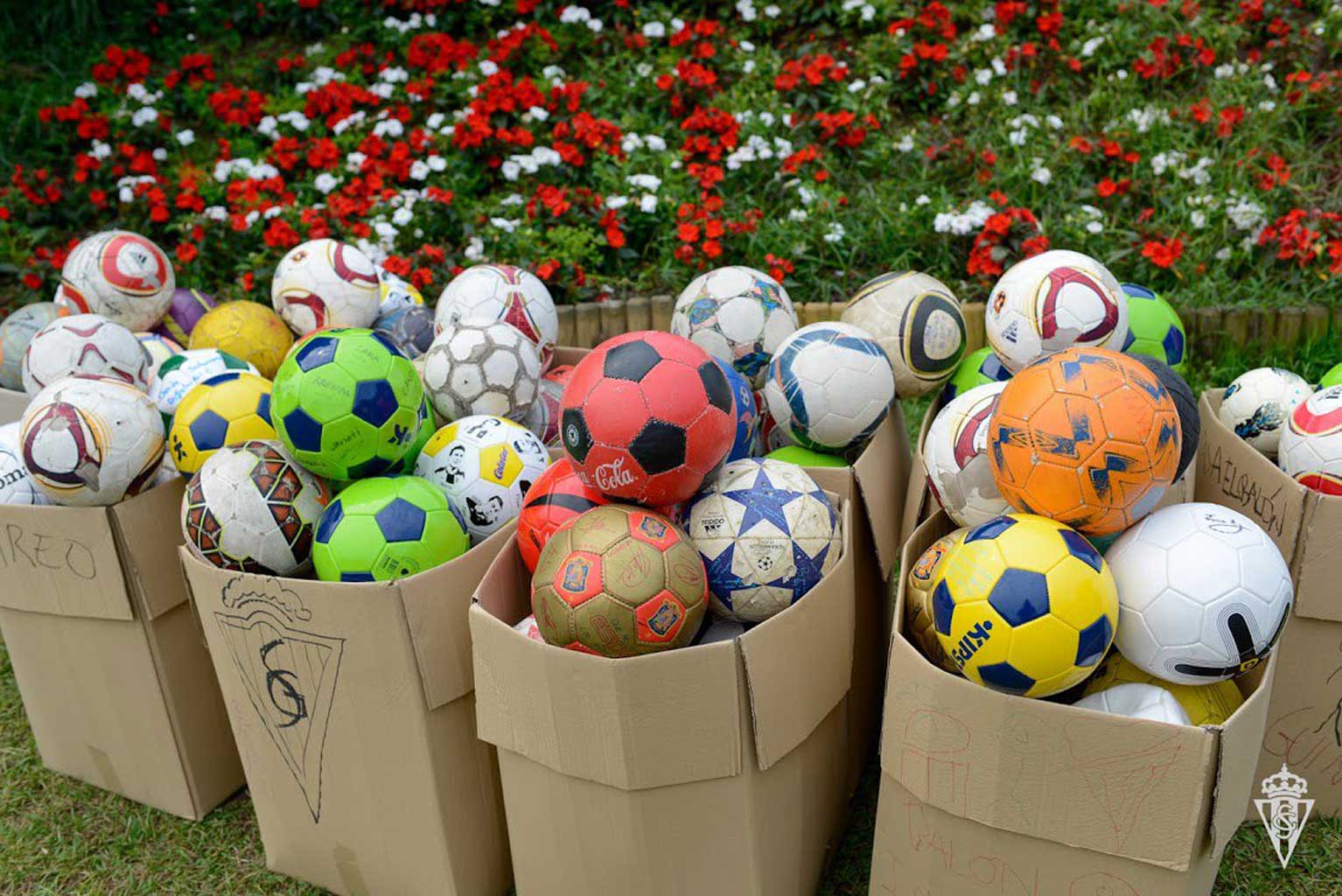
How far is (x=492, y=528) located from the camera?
2.68 meters

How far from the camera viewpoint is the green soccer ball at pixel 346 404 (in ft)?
7.85

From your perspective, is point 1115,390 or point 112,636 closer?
point 1115,390

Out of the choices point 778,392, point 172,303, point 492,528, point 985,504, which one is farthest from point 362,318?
point 985,504

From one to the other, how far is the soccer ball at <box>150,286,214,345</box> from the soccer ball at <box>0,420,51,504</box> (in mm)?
928

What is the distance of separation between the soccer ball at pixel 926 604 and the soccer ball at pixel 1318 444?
0.94 metres

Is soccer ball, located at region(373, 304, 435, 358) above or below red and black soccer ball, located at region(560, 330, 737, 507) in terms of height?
below

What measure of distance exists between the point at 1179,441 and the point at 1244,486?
623 mm

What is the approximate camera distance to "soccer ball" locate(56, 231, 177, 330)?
339 cm

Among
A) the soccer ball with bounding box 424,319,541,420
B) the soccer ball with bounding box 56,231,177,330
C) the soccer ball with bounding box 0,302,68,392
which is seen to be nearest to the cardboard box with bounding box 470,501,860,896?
the soccer ball with bounding box 424,319,541,420

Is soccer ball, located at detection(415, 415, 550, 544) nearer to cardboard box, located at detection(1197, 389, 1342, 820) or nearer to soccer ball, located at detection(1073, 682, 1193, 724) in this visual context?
soccer ball, located at detection(1073, 682, 1193, 724)

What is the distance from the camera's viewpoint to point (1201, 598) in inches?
76.0

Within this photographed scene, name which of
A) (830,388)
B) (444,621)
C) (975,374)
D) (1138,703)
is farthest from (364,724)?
(975,374)

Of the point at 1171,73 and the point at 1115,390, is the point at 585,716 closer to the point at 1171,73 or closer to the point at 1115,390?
the point at 1115,390

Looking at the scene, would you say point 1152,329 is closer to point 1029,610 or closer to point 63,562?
point 1029,610
